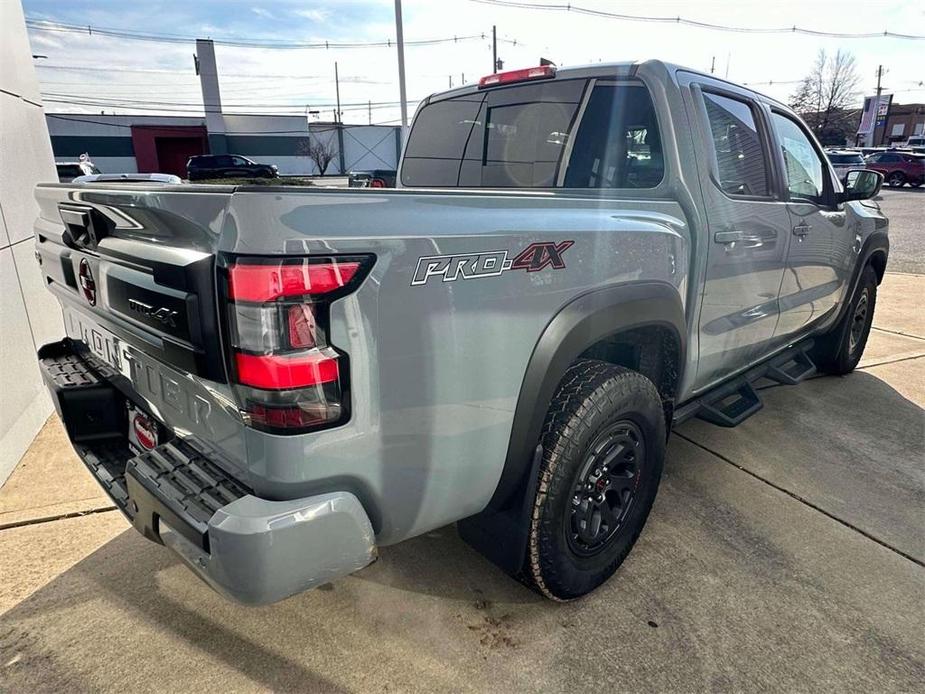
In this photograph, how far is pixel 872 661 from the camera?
2.12m

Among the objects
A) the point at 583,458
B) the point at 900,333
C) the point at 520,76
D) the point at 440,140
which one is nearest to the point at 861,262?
the point at 900,333

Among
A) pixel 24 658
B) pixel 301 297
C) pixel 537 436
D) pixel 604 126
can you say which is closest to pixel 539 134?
pixel 604 126

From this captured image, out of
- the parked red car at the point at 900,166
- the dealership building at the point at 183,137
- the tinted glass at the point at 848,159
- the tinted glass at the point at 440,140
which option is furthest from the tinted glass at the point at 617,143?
the dealership building at the point at 183,137

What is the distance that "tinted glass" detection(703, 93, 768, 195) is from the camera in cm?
288

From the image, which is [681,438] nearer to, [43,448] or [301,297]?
[301,297]

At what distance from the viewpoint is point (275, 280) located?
1.36 metres

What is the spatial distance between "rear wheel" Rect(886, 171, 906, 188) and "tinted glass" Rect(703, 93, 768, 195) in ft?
106

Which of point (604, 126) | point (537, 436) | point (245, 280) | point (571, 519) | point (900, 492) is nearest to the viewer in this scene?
point (245, 280)

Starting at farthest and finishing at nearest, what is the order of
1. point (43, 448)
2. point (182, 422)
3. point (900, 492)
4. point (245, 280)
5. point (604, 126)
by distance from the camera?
point (43, 448), point (900, 492), point (604, 126), point (182, 422), point (245, 280)

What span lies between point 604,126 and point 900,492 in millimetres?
2508

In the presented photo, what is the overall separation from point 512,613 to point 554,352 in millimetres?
1077

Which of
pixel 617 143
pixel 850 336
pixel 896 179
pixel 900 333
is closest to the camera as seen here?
pixel 617 143

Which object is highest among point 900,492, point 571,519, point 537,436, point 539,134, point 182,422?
point 539,134

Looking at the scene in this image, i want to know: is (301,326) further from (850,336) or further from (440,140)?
(850,336)
